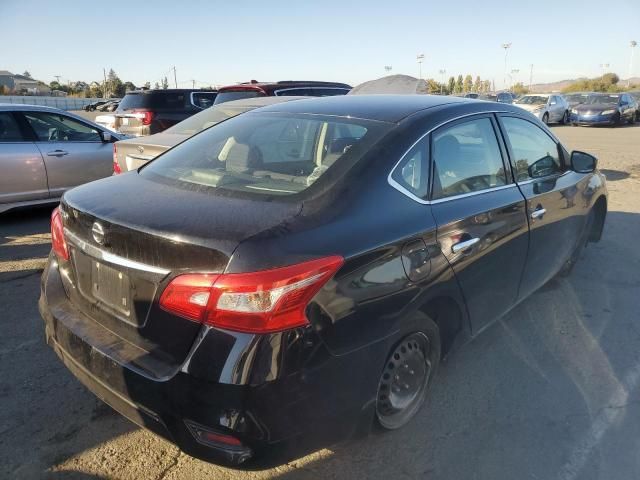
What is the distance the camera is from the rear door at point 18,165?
20.6 ft

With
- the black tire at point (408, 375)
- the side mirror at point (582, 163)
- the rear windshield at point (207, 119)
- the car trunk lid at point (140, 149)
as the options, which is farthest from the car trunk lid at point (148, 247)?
the rear windshield at point (207, 119)

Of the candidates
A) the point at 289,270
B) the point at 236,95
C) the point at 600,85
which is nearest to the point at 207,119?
the point at 236,95

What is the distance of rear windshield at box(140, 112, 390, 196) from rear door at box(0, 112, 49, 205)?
166 inches

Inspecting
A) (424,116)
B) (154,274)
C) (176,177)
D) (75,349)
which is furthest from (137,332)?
(424,116)

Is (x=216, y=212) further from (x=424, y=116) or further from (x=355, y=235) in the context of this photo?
(x=424, y=116)

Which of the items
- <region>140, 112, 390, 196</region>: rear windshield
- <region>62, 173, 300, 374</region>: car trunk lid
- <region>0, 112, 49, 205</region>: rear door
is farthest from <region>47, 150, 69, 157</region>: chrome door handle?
<region>62, 173, 300, 374</region>: car trunk lid

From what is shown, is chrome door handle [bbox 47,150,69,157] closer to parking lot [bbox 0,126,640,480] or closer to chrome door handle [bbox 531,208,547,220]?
parking lot [bbox 0,126,640,480]

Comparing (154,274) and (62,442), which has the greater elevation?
(154,274)

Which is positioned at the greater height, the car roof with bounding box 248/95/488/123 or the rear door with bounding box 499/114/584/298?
the car roof with bounding box 248/95/488/123

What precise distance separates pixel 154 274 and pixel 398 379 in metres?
1.31

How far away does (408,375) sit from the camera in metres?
2.62

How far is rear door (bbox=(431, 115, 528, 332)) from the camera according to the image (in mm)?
2662

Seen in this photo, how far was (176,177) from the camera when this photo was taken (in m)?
2.69

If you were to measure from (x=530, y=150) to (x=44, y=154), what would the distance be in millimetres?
5839
